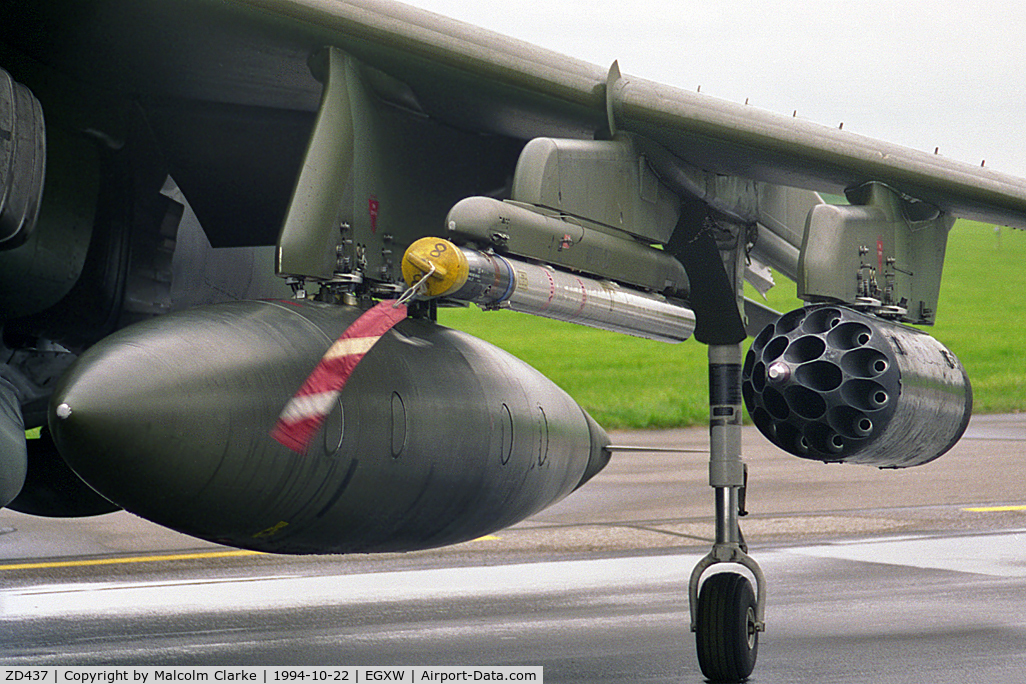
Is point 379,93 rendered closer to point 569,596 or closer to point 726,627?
point 726,627

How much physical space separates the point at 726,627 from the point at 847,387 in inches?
61.5

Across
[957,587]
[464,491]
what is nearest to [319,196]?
[464,491]

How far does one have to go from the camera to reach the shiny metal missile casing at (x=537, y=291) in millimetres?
4582

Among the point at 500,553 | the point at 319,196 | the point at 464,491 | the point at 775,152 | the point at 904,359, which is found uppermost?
the point at 775,152

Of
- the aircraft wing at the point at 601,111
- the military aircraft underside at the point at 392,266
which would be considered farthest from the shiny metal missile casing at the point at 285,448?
the aircraft wing at the point at 601,111

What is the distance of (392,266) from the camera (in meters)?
5.57

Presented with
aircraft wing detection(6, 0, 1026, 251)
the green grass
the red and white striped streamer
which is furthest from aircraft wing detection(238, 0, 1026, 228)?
the green grass

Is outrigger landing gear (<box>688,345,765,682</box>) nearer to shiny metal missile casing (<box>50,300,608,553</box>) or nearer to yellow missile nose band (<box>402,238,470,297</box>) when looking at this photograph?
shiny metal missile casing (<box>50,300,608,553</box>)

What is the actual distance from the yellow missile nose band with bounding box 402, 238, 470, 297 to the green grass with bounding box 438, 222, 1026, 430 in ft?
63.0

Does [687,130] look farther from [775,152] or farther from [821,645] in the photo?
[821,645]

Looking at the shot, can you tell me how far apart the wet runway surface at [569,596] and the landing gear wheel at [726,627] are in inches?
10.9

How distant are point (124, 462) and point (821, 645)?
16.7 ft

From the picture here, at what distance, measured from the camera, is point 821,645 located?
24.9ft

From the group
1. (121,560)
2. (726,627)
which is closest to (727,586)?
(726,627)
